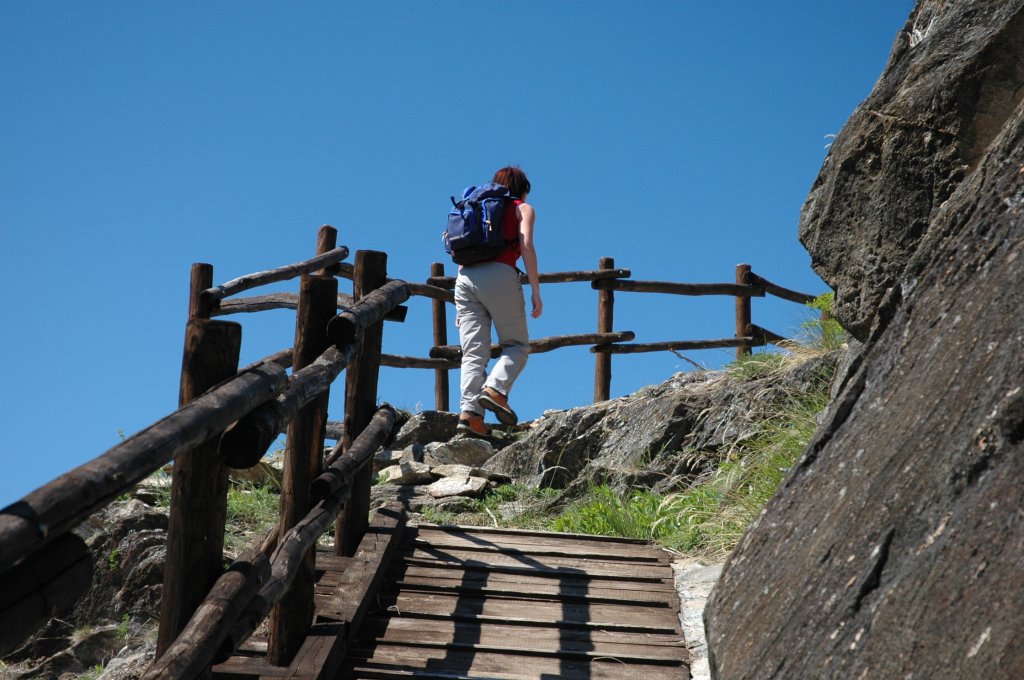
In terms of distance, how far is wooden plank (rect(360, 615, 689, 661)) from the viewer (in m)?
4.23

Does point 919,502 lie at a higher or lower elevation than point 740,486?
higher

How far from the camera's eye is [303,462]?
4105mm

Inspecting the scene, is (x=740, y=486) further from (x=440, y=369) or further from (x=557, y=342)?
(x=440, y=369)

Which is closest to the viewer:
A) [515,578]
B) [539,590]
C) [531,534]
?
[539,590]

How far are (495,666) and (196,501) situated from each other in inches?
66.9

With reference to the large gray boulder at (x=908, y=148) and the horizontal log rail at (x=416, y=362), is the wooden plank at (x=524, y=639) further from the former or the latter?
the horizontal log rail at (x=416, y=362)

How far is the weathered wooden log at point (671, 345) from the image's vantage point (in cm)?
1225

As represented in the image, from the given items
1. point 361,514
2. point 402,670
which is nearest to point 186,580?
point 402,670

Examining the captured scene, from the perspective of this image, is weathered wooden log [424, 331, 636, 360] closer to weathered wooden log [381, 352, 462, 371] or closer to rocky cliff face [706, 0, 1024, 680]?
weathered wooden log [381, 352, 462, 371]

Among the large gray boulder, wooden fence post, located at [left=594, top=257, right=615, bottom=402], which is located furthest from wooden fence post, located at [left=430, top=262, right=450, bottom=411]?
the large gray boulder

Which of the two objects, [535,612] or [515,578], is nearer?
[535,612]

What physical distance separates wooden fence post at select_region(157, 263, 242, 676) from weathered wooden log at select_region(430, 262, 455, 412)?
9369mm

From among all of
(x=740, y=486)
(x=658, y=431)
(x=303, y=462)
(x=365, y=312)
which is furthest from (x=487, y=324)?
(x=303, y=462)

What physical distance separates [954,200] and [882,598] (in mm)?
1294
